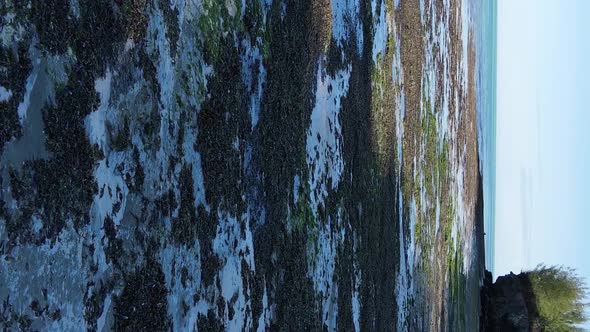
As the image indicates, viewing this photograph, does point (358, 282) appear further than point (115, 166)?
Yes

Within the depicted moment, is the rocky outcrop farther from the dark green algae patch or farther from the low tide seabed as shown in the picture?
the dark green algae patch

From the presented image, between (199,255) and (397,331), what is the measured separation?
4112 mm

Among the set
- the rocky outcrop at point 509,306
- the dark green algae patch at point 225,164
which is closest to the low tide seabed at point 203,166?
the dark green algae patch at point 225,164

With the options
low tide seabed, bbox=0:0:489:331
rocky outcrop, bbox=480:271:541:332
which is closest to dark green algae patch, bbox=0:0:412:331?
low tide seabed, bbox=0:0:489:331

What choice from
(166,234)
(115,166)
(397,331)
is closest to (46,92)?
(115,166)

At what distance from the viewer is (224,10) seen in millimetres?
4145

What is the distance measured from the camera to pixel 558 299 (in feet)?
43.4

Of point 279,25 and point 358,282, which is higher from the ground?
point 279,25

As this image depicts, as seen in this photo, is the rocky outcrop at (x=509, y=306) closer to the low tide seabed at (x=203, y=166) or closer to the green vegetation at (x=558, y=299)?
the green vegetation at (x=558, y=299)

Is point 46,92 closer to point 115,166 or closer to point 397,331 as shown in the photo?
point 115,166

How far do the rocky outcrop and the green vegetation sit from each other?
0.15m

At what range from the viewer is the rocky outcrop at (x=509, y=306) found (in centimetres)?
1316

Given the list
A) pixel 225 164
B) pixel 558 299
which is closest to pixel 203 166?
pixel 225 164

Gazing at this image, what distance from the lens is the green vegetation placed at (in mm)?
13109
